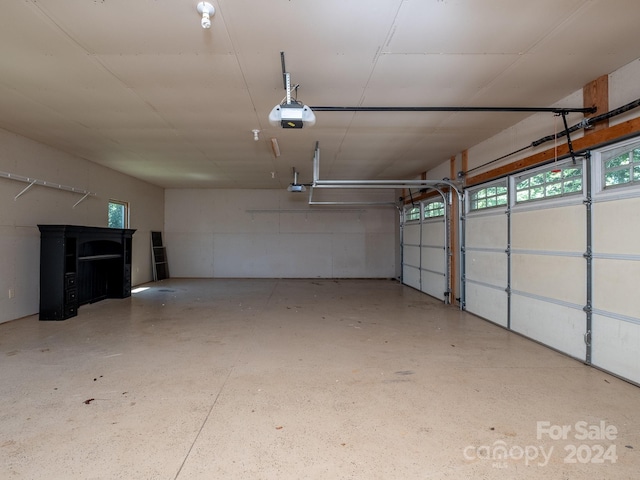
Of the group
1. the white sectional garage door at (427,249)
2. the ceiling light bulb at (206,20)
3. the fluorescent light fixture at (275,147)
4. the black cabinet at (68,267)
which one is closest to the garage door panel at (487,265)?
the white sectional garage door at (427,249)

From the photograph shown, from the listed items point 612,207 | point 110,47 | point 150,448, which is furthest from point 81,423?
point 612,207

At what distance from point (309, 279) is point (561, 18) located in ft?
25.5

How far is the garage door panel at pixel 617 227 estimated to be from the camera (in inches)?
101

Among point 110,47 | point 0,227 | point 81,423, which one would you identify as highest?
point 110,47

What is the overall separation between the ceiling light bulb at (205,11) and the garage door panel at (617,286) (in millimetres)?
3544

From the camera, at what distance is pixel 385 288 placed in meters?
7.69

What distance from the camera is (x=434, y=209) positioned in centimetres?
653

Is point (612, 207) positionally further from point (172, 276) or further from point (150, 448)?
point (172, 276)

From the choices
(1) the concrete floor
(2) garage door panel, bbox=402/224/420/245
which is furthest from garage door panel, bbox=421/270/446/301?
(1) the concrete floor

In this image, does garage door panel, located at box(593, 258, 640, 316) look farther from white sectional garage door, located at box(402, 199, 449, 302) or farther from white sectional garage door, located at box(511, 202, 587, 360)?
white sectional garage door, located at box(402, 199, 449, 302)

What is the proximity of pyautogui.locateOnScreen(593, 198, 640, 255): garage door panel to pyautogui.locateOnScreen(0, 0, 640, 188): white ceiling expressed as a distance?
1.18 meters

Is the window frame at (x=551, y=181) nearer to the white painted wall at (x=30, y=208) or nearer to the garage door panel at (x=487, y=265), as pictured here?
the garage door panel at (x=487, y=265)

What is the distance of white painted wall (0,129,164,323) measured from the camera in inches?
171

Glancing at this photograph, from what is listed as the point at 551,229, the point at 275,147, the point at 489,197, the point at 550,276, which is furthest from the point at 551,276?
the point at 275,147
